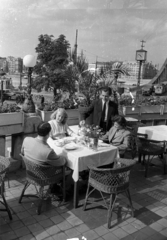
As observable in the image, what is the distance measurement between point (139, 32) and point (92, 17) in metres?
2.92

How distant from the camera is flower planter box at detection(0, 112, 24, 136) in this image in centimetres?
459

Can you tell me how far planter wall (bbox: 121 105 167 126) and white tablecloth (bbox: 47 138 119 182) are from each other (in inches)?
102

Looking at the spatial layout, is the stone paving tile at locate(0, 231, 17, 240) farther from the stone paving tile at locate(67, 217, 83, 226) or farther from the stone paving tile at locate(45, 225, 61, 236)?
the stone paving tile at locate(67, 217, 83, 226)

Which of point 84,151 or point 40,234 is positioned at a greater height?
point 84,151

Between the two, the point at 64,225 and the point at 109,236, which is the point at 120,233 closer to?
the point at 109,236

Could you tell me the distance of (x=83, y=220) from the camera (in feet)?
10.9

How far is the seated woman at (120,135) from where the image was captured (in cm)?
444

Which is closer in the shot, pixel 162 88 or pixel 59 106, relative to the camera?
pixel 59 106

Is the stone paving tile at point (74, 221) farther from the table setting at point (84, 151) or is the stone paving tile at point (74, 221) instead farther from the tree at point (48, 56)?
the tree at point (48, 56)

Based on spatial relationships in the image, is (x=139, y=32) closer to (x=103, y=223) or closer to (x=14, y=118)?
(x=14, y=118)

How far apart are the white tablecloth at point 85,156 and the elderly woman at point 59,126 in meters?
0.48

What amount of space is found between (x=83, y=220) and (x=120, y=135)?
1.76 meters

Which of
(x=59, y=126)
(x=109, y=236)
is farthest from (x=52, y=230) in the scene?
(x=59, y=126)

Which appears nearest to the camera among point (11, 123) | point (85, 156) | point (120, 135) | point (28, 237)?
point (28, 237)
